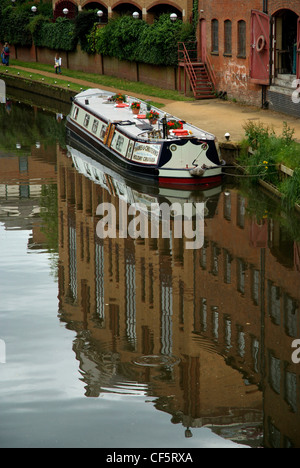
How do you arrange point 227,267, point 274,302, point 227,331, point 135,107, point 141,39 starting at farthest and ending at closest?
point 141,39 < point 135,107 < point 227,267 < point 274,302 < point 227,331

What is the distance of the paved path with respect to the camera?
1059 inches

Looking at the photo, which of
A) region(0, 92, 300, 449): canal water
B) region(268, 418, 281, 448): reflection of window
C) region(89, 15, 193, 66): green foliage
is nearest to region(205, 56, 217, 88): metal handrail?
region(89, 15, 193, 66): green foliage

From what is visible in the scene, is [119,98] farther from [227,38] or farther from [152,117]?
[227,38]

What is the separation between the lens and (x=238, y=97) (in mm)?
32438

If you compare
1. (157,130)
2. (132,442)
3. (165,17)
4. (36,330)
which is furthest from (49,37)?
(132,442)

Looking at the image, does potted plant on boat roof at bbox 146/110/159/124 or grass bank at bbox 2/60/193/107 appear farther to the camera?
grass bank at bbox 2/60/193/107

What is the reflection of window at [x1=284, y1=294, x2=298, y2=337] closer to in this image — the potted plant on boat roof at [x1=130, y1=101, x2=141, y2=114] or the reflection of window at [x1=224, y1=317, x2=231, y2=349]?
the reflection of window at [x1=224, y1=317, x2=231, y2=349]

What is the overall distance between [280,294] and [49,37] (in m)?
34.9

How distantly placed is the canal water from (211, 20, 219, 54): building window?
11.6m

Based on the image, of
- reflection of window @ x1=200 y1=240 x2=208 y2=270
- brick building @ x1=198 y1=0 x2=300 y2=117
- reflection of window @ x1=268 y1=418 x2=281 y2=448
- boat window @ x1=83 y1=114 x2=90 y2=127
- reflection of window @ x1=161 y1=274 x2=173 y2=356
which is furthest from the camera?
brick building @ x1=198 y1=0 x2=300 y2=117

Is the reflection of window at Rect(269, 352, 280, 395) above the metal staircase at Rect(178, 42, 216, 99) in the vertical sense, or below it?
below

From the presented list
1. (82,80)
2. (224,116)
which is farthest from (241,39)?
(82,80)

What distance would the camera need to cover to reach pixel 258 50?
100 ft

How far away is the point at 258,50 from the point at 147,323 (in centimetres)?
1790
